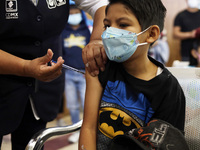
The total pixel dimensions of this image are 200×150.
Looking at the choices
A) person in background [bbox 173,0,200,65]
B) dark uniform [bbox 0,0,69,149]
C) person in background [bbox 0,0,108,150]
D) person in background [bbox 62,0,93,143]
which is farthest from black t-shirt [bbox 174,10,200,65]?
dark uniform [bbox 0,0,69,149]

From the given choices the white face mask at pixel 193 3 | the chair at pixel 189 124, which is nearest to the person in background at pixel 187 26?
the white face mask at pixel 193 3

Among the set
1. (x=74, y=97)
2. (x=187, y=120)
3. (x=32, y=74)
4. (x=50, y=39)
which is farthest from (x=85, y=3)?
(x=74, y=97)

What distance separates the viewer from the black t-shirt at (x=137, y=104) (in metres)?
1.00

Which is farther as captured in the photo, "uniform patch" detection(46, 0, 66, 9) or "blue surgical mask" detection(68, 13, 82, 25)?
"blue surgical mask" detection(68, 13, 82, 25)

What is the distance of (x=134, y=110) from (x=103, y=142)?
0.18 metres

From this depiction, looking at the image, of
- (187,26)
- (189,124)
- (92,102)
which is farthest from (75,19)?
(189,124)

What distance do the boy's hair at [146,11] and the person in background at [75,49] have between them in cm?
179

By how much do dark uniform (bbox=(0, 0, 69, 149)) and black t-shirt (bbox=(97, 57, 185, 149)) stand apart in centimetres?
37

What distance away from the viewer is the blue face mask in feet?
3.37

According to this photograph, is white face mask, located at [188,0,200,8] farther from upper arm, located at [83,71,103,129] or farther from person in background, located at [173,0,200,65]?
upper arm, located at [83,71,103,129]

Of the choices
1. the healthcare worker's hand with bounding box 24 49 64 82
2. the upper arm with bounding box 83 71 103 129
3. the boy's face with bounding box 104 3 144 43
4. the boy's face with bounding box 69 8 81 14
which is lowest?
the upper arm with bounding box 83 71 103 129

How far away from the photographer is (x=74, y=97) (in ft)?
10.5

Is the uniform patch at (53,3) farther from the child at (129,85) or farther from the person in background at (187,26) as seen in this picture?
the person in background at (187,26)

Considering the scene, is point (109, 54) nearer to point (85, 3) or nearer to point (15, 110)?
point (85, 3)
